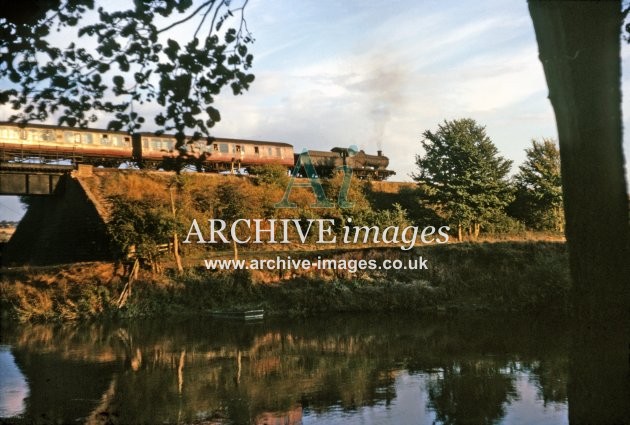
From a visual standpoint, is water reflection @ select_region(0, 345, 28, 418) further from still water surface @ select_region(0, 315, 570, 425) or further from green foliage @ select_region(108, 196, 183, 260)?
green foliage @ select_region(108, 196, 183, 260)

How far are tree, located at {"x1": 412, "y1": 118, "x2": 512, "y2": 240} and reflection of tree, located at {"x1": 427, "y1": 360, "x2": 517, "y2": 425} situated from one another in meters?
20.1

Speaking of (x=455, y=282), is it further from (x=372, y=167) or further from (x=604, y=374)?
(x=372, y=167)

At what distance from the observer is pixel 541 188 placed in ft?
112

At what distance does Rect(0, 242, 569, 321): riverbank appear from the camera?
1995cm

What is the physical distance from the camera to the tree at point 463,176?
3134 centimetres

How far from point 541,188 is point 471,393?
27.4 metres

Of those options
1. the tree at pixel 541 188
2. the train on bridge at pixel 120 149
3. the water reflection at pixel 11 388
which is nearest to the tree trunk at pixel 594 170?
the water reflection at pixel 11 388

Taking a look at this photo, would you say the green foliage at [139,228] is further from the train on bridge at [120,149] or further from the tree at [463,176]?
the tree at [463,176]

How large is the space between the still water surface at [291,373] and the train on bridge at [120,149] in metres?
8.84

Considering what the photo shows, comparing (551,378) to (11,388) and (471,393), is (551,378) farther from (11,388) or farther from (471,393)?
(11,388)

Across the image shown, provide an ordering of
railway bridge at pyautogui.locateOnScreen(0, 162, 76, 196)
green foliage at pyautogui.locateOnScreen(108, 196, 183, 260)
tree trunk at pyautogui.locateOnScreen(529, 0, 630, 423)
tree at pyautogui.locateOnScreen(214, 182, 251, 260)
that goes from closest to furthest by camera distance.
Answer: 1. tree trunk at pyautogui.locateOnScreen(529, 0, 630, 423)
2. green foliage at pyautogui.locateOnScreen(108, 196, 183, 260)
3. tree at pyautogui.locateOnScreen(214, 182, 251, 260)
4. railway bridge at pyautogui.locateOnScreen(0, 162, 76, 196)

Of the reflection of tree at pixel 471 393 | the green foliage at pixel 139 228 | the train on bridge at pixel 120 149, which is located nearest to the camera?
the reflection of tree at pixel 471 393

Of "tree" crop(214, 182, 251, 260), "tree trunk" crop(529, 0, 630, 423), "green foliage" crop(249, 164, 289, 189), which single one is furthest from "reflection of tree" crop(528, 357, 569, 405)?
"green foliage" crop(249, 164, 289, 189)

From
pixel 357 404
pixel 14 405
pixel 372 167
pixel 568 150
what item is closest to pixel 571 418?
pixel 568 150
